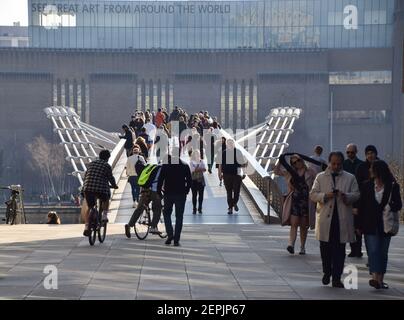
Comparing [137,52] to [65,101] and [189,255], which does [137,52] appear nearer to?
[65,101]

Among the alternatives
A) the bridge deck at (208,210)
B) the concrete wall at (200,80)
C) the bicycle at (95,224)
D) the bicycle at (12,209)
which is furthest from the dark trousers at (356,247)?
the concrete wall at (200,80)

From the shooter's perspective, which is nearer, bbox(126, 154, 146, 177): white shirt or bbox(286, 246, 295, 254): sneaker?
bbox(286, 246, 295, 254): sneaker

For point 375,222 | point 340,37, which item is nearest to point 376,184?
point 375,222

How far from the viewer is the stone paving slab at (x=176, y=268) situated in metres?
10.2

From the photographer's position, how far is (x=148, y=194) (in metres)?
15.9

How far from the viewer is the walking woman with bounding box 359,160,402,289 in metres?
10.7

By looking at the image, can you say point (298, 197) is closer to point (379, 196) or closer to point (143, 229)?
point (379, 196)

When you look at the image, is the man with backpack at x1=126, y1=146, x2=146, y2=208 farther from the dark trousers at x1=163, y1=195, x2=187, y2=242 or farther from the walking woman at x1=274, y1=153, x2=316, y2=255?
the walking woman at x1=274, y1=153, x2=316, y2=255

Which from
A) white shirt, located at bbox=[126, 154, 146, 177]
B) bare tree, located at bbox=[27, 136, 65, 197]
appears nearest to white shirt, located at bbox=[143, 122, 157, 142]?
white shirt, located at bbox=[126, 154, 146, 177]

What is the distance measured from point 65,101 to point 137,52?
8372 mm

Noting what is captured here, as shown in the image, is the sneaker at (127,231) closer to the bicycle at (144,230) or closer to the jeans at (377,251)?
the bicycle at (144,230)

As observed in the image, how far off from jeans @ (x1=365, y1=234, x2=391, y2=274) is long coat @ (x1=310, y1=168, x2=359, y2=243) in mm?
233

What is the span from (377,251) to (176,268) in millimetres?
2820

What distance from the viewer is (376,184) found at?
10914mm
